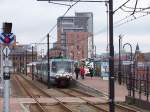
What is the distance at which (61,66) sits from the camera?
59.2 metres

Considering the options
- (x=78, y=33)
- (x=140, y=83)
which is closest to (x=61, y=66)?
(x=140, y=83)

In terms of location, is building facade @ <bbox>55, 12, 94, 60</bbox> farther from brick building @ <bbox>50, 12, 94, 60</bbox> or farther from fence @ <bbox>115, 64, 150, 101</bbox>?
fence @ <bbox>115, 64, 150, 101</bbox>

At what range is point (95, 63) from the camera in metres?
78.1

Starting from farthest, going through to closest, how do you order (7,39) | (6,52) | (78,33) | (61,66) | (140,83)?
(78,33) < (61,66) < (140,83) < (7,39) < (6,52)

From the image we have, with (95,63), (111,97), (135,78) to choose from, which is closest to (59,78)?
(95,63)

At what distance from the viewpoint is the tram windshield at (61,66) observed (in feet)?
194

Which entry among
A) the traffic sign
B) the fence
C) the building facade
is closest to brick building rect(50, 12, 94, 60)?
the building facade

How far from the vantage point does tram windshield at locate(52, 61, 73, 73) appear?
5903cm

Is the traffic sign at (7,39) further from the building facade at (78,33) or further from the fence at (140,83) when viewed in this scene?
the building facade at (78,33)

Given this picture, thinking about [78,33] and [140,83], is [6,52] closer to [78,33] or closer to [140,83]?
[140,83]

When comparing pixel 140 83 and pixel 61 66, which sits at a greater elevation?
pixel 61 66

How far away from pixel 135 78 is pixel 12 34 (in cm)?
1320

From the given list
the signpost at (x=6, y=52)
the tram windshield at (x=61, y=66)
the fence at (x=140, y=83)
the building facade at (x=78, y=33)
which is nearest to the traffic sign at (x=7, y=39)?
the signpost at (x=6, y=52)

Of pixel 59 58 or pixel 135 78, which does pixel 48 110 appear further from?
pixel 59 58
